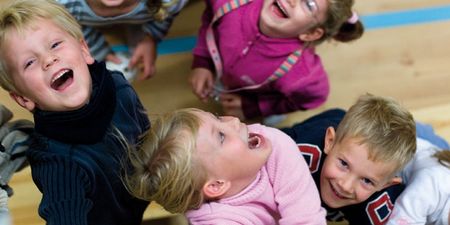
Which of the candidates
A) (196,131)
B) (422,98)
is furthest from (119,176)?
(422,98)

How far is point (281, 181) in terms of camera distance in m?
1.05

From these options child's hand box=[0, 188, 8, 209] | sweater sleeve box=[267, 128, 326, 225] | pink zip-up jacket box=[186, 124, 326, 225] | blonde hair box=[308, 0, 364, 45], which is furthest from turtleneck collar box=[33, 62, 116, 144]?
blonde hair box=[308, 0, 364, 45]

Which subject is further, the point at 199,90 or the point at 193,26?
the point at 193,26

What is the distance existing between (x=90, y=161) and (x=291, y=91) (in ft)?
2.09

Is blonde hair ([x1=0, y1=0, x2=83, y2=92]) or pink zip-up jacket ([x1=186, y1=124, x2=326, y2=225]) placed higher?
blonde hair ([x1=0, y1=0, x2=83, y2=92])

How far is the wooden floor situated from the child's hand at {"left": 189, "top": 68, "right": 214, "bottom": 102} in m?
0.10

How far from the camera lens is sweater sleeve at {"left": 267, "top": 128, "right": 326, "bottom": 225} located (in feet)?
3.40

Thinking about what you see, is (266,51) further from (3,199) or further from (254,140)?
(3,199)

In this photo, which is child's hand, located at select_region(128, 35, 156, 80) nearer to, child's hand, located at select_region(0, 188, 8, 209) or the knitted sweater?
the knitted sweater

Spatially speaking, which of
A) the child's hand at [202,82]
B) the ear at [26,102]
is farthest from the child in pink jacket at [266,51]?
the ear at [26,102]

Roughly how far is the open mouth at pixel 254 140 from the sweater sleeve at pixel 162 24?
517 mm

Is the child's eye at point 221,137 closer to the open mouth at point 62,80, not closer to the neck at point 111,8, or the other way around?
the open mouth at point 62,80

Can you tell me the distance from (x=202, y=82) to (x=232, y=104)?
0.11 m

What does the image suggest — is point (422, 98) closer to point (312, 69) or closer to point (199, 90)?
point (312, 69)
